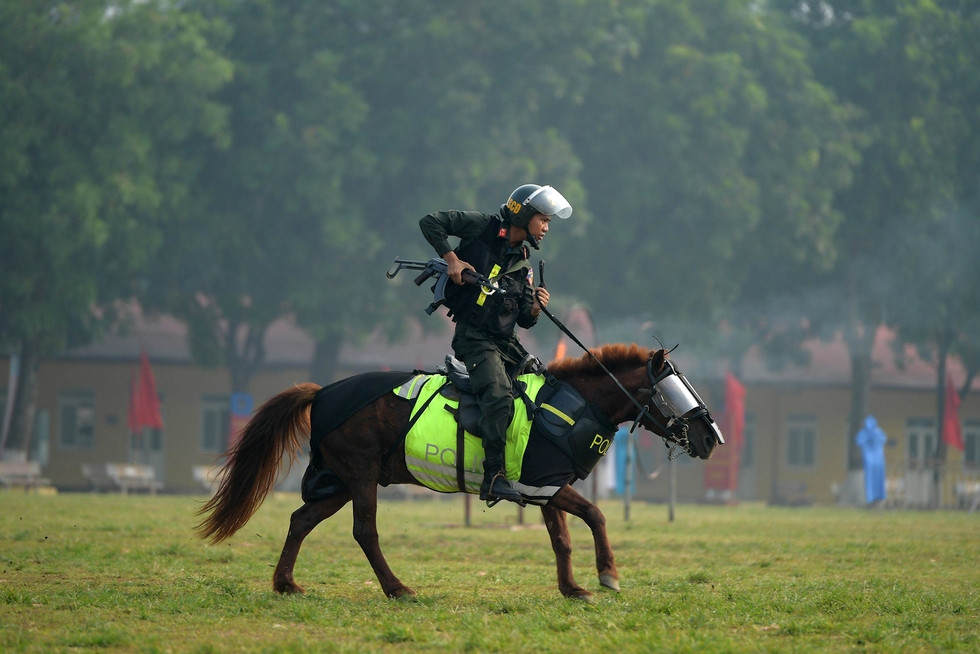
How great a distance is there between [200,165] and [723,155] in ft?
53.0

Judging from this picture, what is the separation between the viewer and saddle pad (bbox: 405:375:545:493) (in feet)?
30.7

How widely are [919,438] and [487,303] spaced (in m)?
45.6

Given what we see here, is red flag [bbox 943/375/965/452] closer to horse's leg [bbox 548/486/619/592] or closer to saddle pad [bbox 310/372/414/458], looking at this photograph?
horse's leg [bbox 548/486/619/592]

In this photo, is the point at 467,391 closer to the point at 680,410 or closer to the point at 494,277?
the point at 494,277

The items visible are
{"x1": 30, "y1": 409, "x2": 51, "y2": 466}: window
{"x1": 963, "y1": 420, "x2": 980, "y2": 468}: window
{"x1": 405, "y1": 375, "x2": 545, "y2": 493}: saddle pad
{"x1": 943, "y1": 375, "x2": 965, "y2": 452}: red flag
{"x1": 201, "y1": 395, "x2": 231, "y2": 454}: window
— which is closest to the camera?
{"x1": 405, "y1": 375, "x2": 545, "y2": 493}: saddle pad

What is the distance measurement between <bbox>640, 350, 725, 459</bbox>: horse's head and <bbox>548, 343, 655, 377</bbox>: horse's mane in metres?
0.14

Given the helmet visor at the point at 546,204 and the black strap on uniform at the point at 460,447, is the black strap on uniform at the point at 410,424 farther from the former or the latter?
the helmet visor at the point at 546,204

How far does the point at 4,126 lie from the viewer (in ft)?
103

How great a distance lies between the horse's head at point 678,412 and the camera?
9.60m

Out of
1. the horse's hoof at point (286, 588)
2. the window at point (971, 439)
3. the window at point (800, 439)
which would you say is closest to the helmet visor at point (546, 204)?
the horse's hoof at point (286, 588)

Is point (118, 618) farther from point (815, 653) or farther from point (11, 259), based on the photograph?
point (11, 259)

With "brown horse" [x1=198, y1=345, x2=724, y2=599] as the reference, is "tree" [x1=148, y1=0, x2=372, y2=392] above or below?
above

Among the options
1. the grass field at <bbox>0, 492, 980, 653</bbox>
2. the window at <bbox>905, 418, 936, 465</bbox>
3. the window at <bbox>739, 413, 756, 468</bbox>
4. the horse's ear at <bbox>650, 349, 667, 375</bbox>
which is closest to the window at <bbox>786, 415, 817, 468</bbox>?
the window at <bbox>739, 413, 756, 468</bbox>

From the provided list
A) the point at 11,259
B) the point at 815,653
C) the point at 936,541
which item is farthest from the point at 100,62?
the point at 815,653
